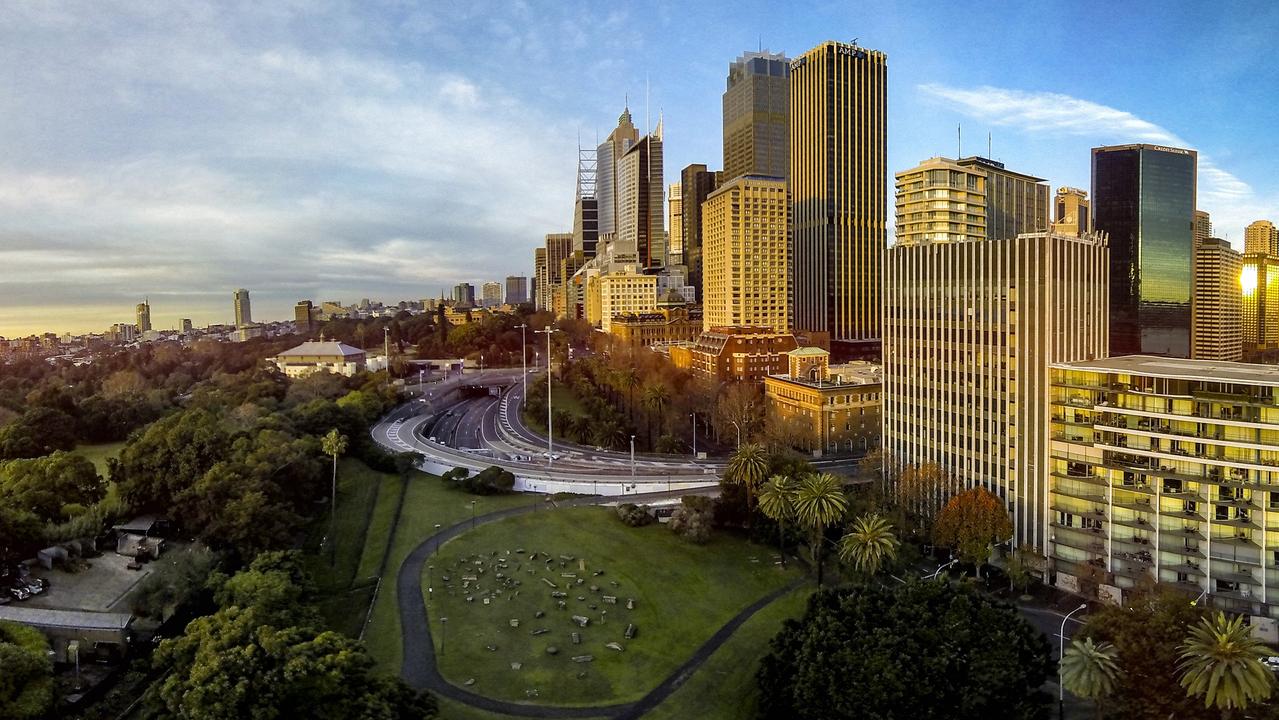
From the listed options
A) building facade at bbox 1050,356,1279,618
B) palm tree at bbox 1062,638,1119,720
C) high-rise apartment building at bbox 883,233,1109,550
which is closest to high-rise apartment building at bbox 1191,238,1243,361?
high-rise apartment building at bbox 883,233,1109,550

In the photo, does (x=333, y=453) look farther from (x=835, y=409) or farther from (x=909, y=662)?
(x=835, y=409)

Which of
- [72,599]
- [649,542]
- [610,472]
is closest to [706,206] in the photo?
[610,472]

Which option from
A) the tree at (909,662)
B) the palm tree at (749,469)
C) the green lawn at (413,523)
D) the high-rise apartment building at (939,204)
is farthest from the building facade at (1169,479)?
the green lawn at (413,523)

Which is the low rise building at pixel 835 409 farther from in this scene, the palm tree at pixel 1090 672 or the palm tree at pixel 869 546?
the palm tree at pixel 1090 672

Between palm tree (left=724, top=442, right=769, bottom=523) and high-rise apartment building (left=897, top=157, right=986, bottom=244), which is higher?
high-rise apartment building (left=897, top=157, right=986, bottom=244)

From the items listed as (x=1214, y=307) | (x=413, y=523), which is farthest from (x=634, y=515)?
(x=1214, y=307)

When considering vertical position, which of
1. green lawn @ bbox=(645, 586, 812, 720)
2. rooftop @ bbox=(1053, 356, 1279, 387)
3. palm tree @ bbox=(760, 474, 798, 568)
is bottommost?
green lawn @ bbox=(645, 586, 812, 720)

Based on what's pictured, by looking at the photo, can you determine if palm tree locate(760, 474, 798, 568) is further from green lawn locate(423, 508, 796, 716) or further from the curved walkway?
the curved walkway
